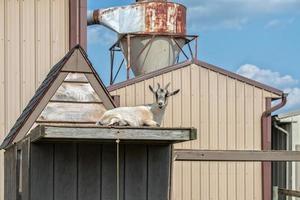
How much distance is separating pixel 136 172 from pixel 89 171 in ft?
1.34

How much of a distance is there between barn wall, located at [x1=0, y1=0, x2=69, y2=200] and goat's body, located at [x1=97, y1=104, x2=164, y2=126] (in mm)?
3072

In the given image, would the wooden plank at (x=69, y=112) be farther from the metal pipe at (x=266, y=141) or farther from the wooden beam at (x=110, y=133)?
the metal pipe at (x=266, y=141)

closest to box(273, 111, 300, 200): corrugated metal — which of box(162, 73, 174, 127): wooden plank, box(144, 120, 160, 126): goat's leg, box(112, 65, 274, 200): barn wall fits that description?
box(112, 65, 274, 200): barn wall

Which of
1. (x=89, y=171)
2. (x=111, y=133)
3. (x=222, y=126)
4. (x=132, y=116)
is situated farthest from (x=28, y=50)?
(x=222, y=126)

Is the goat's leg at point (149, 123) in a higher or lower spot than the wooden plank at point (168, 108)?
lower

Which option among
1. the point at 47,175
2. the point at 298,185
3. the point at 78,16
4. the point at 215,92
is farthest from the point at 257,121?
the point at 47,175

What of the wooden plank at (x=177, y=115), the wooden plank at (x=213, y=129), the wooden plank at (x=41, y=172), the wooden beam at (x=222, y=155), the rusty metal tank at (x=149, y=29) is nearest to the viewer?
the wooden plank at (x=41, y=172)

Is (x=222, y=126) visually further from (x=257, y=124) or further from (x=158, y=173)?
(x=158, y=173)

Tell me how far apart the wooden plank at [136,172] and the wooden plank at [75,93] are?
860 millimetres

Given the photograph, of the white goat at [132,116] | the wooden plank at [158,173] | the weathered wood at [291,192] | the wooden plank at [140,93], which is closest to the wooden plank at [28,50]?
the white goat at [132,116]

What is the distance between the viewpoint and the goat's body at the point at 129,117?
5953 mm

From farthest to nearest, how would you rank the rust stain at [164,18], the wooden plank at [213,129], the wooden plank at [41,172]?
the rust stain at [164,18] < the wooden plank at [213,129] < the wooden plank at [41,172]

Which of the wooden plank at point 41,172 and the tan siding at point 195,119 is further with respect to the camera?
the tan siding at point 195,119

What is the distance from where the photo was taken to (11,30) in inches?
360
